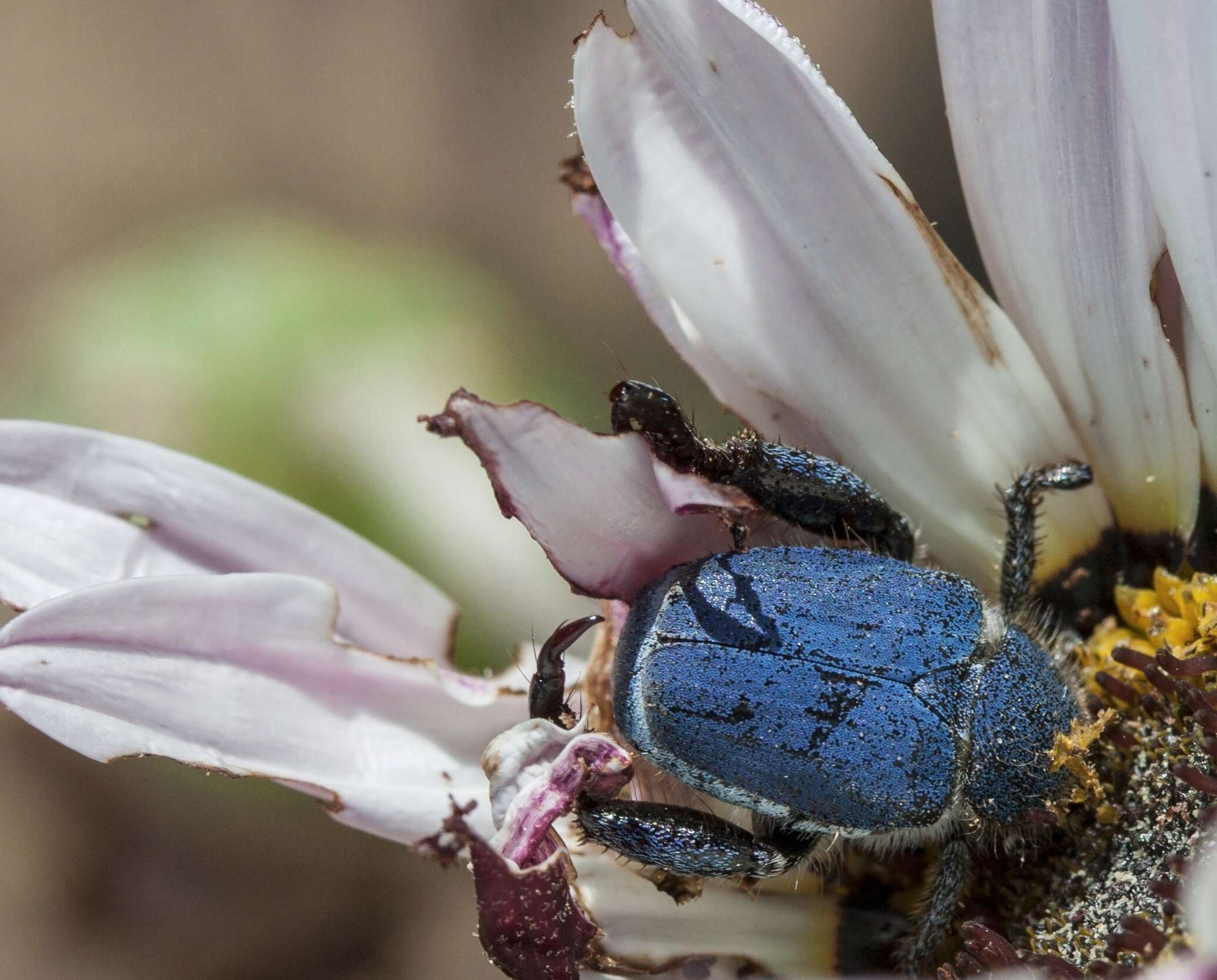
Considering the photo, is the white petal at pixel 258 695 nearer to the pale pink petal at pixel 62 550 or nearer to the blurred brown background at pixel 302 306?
the pale pink petal at pixel 62 550

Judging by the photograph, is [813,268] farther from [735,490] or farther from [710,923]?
[710,923]

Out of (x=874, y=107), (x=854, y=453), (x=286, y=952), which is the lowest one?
(x=286, y=952)

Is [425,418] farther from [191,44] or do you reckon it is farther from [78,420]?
[191,44]

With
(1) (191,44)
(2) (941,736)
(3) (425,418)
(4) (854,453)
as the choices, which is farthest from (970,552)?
(1) (191,44)

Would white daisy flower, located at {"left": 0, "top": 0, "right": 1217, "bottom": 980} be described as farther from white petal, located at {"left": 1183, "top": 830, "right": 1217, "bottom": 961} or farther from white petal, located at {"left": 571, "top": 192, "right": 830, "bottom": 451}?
white petal, located at {"left": 1183, "top": 830, "right": 1217, "bottom": 961}

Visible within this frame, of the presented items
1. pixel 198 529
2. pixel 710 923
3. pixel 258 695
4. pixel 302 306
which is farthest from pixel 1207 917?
pixel 302 306

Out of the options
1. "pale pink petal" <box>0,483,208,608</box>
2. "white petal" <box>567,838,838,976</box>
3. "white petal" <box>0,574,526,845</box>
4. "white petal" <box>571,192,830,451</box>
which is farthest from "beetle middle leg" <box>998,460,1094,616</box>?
"pale pink petal" <box>0,483,208,608</box>

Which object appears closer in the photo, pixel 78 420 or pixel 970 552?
pixel 970 552
